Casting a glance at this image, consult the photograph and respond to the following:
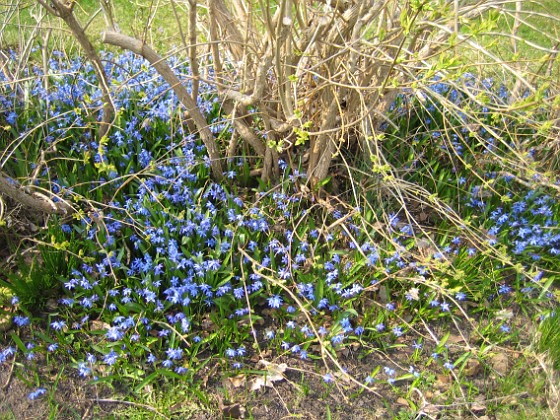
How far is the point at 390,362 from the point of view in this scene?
8.87 feet

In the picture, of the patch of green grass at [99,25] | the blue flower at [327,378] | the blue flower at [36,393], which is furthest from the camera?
the patch of green grass at [99,25]

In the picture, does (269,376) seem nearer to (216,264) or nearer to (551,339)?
(216,264)

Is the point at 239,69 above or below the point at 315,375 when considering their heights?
above

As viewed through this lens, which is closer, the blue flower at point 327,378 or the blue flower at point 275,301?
the blue flower at point 327,378

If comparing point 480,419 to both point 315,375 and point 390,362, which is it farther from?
point 315,375

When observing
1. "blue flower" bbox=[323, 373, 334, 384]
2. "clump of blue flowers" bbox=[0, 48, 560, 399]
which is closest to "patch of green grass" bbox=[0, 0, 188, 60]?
"clump of blue flowers" bbox=[0, 48, 560, 399]

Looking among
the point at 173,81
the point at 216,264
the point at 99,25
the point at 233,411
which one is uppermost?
the point at 99,25

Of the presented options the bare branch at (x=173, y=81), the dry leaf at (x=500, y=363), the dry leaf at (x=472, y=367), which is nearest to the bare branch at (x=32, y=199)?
the bare branch at (x=173, y=81)

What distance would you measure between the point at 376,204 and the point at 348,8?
1130mm

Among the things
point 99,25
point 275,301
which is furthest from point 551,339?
point 99,25

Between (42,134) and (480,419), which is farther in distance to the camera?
(42,134)

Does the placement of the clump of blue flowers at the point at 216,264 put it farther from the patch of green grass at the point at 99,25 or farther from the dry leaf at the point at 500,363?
the patch of green grass at the point at 99,25

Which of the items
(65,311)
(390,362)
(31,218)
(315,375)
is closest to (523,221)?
(390,362)

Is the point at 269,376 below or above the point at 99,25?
below
